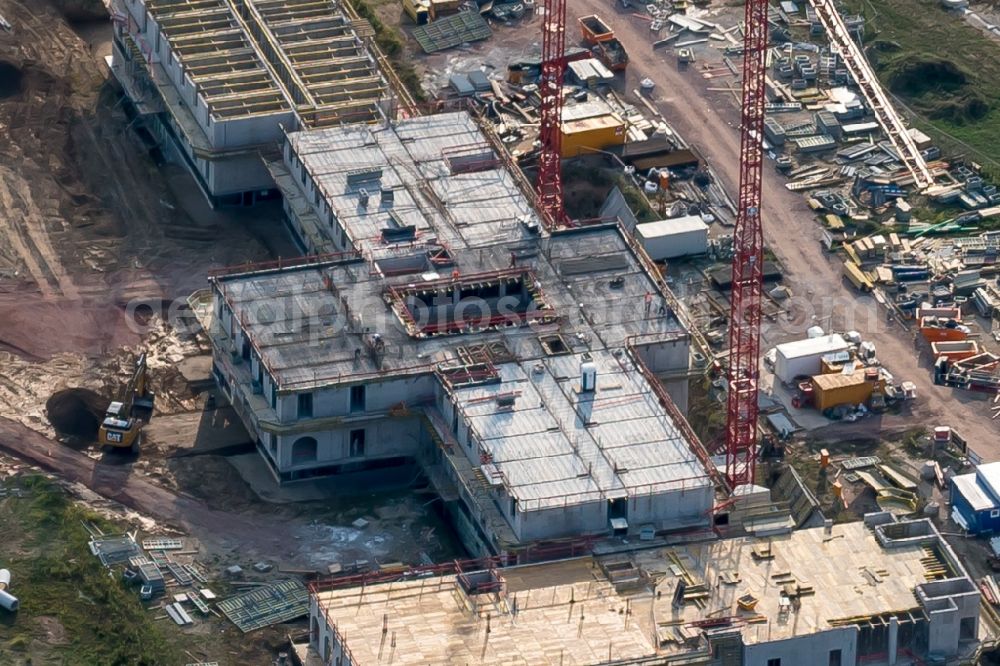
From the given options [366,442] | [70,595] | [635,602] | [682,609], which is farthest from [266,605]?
[682,609]

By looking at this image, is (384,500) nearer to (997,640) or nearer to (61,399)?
(61,399)

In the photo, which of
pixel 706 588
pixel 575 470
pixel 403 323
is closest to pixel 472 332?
pixel 403 323

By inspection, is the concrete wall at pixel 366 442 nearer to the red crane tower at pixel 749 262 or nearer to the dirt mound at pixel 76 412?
the dirt mound at pixel 76 412

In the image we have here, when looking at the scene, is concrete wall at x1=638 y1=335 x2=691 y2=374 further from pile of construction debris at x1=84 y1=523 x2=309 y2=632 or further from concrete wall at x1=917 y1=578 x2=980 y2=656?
pile of construction debris at x1=84 y1=523 x2=309 y2=632

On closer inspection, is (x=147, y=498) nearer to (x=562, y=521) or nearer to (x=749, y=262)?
(x=562, y=521)

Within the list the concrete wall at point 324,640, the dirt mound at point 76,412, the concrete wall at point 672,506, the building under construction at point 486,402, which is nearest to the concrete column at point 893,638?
the concrete wall at point 672,506
